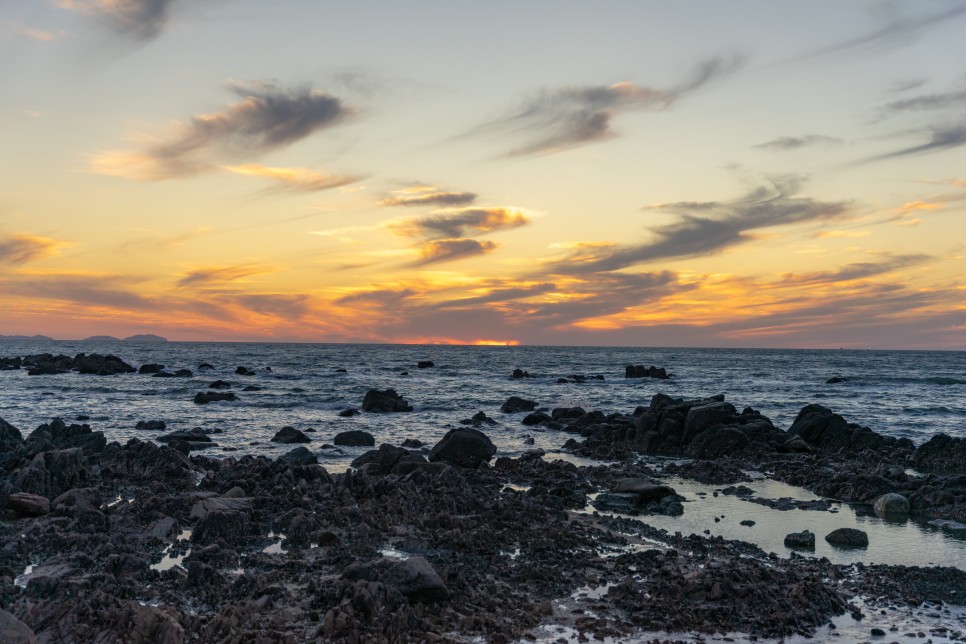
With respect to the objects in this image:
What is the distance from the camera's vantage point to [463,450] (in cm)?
2353

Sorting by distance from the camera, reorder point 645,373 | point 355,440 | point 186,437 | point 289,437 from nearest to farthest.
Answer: point 186,437, point 355,440, point 289,437, point 645,373

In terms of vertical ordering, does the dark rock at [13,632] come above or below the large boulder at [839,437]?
above

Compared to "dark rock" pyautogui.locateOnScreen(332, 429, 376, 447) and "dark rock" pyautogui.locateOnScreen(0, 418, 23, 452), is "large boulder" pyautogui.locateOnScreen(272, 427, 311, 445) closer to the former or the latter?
"dark rock" pyautogui.locateOnScreen(332, 429, 376, 447)

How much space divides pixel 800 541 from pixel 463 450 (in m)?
11.8

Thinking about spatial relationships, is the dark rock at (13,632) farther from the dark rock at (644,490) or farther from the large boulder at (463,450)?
the large boulder at (463,450)

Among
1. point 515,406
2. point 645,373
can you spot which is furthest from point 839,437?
point 645,373

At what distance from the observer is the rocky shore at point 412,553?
9.54 meters

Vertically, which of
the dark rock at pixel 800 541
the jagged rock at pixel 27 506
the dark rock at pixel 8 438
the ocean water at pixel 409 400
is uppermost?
the dark rock at pixel 8 438

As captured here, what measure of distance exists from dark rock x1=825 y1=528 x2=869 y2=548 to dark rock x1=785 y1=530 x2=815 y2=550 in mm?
595

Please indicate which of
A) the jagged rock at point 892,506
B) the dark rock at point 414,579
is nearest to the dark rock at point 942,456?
the jagged rock at point 892,506

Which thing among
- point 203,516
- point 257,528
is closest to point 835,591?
point 257,528

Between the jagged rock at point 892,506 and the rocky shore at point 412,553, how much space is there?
49mm

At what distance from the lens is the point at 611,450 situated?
88.6 feet

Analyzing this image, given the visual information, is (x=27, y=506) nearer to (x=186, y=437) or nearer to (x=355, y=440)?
(x=186, y=437)
